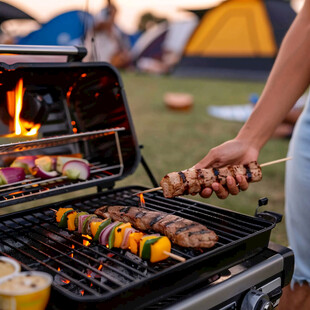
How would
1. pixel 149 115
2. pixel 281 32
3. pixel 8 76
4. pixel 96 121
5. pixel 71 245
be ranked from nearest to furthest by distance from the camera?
pixel 71 245, pixel 8 76, pixel 96 121, pixel 149 115, pixel 281 32

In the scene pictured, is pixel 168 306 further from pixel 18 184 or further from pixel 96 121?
pixel 96 121

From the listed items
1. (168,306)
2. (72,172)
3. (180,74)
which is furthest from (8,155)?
(180,74)

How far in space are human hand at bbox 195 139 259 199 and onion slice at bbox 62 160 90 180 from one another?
0.62 metres

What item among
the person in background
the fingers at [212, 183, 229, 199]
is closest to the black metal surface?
the fingers at [212, 183, 229, 199]

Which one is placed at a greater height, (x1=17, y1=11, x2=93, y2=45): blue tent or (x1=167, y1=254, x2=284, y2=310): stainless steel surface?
(x1=17, y1=11, x2=93, y2=45): blue tent

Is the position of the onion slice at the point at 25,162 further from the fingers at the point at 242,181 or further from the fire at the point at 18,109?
the fingers at the point at 242,181

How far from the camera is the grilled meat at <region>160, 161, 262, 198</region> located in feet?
6.05

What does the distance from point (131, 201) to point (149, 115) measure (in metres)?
8.04

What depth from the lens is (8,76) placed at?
1911mm

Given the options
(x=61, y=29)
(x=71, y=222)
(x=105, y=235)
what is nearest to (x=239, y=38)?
(x=61, y=29)

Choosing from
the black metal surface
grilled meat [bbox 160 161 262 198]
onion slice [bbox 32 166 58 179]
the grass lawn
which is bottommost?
the grass lawn

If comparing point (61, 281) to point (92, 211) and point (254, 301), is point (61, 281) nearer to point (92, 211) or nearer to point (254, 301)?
point (92, 211)

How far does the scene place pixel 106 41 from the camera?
14.5 meters

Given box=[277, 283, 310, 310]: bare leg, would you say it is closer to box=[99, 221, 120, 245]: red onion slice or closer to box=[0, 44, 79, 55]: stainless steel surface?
box=[99, 221, 120, 245]: red onion slice
